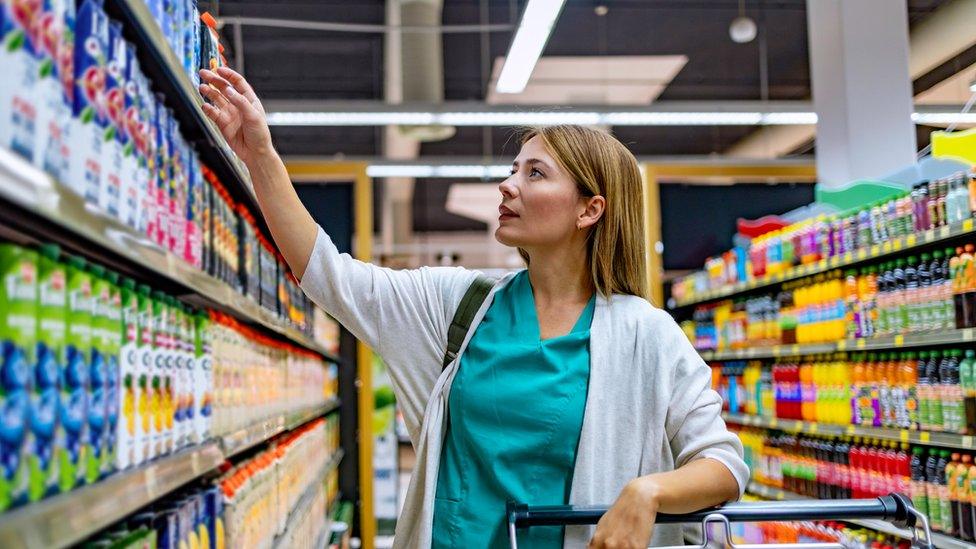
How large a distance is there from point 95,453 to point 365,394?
6106 millimetres

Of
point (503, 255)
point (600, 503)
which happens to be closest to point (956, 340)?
point (600, 503)

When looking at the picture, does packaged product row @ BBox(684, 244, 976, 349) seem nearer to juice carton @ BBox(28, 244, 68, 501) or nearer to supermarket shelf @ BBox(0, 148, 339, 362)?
supermarket shelf @ BBox(0, 148, 339, 362)

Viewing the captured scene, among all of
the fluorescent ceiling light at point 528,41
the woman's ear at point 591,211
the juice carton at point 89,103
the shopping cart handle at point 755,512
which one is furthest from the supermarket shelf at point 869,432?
the juice carton at point 89,103

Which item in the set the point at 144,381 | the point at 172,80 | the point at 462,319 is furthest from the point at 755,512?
the point at 172,80

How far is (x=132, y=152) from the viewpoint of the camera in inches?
60.9

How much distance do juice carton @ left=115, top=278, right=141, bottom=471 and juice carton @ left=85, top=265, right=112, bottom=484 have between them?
0.07 meters

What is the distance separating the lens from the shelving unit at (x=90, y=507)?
38.4 inches

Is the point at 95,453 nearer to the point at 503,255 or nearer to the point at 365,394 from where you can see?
the point at 365,394

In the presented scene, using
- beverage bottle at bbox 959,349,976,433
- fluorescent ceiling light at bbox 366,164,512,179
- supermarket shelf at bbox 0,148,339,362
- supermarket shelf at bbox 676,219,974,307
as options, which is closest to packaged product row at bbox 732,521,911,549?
beverage bottle at bbox 959,349,976,433

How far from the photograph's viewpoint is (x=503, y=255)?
21.7 m

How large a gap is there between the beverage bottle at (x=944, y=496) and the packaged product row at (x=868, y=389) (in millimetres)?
166

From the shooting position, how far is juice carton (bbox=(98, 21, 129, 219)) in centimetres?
139

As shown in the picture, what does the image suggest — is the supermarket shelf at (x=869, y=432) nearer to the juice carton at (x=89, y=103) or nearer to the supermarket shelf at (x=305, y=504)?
the supermarket shelf at (x=305, y=504)

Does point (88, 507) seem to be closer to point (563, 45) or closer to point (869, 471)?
point (869, 471)
